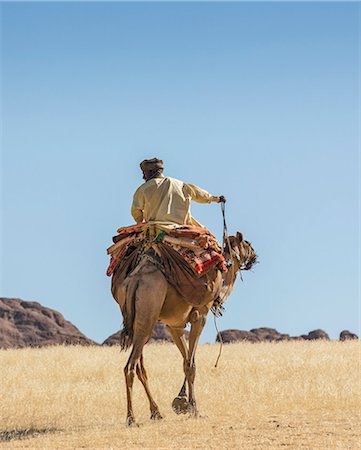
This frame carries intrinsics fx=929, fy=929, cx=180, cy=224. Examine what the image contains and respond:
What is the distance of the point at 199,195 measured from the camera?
15.6 meters

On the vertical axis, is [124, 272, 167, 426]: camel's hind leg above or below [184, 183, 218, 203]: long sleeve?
below

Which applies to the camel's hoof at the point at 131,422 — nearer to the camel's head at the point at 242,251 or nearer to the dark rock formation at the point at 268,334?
the camel's head at the point at 242,251

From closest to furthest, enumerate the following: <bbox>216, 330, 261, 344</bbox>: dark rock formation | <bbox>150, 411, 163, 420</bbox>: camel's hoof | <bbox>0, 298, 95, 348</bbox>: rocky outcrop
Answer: <bbox>150, 411, 163, 420</bbox>: camel's hoof < <bbox>216, 330, 261, 344</bbox>: dark rock formation < <bbox>0, 298, 95, 348</bbox>: rocky outcrop

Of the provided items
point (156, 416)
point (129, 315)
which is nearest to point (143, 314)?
point (129, 315)

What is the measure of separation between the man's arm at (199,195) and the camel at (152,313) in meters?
1.26

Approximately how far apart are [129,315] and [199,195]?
265 centimetres

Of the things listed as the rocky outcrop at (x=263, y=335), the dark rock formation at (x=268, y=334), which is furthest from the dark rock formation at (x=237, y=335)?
the dark rock formation at (x=268, y=334)

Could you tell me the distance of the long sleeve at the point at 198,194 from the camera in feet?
50.7

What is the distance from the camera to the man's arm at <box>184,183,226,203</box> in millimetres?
15453

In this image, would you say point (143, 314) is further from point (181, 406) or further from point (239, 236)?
point (239, 236)

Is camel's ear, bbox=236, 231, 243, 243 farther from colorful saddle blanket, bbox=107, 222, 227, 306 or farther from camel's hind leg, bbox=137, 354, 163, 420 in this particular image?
camel's hind leg, bbox=137, 354, 163, 420

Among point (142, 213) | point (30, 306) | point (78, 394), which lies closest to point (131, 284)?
point (142, 213)

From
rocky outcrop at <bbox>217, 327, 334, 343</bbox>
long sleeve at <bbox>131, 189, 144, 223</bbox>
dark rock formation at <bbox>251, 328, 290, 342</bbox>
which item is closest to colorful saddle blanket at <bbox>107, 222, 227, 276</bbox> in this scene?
long sleeve at <bbox>131, 189, 144, 223</bbox>

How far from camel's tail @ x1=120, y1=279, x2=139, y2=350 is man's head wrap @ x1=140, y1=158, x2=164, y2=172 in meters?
2.19
